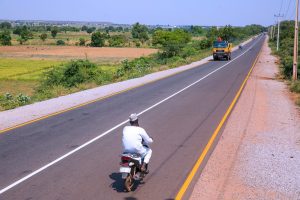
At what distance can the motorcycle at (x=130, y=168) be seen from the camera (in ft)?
27.5

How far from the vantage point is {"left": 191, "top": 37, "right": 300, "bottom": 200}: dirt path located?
8750 millimetres

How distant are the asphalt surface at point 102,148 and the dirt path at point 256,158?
0.60m

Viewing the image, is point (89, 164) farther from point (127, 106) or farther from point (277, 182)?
point (127, 106)

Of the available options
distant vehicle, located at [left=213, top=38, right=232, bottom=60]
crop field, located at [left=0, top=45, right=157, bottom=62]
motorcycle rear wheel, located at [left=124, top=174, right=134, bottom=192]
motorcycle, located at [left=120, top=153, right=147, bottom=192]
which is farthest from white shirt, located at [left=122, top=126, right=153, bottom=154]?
crop field, located at [left=0, top=45, right=157, bottom=62]

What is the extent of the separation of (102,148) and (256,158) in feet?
13.6

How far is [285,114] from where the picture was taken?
18078mm

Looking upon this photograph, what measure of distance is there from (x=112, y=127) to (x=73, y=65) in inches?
1011

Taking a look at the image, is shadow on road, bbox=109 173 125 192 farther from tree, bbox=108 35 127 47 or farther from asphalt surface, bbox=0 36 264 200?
tree, bbox=108 35 127 47

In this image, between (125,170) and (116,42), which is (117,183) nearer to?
(125,170)

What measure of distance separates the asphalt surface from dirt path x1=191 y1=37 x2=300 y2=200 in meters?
0.60

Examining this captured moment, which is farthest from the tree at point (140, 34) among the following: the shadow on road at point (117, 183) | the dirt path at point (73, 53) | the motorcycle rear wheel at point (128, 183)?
the motorcycle rear wheel at point (128, 183)

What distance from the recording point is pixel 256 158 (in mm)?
11180

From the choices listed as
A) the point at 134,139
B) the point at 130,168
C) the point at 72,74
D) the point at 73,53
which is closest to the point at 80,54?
the point at 73,53

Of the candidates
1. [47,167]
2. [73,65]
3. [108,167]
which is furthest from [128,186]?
[73,65]
